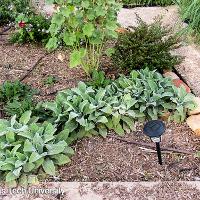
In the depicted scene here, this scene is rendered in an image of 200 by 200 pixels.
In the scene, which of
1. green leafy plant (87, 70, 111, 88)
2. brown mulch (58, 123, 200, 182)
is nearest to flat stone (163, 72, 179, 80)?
green leafy plant (87, 70, 111, 88)

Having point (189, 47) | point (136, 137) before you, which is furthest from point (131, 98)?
point (189, 47)

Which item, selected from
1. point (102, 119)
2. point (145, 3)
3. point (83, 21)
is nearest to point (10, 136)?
point (102, 119)

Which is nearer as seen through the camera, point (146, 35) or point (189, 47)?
point (146, 35)

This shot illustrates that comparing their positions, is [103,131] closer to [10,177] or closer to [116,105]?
[116,105]

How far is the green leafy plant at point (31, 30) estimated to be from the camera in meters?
4.52

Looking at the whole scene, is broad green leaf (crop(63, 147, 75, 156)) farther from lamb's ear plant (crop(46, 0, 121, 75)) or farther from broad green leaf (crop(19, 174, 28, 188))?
lamb's ear plant (crop(46, 0, 121, 75))

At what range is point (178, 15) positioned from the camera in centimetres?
505

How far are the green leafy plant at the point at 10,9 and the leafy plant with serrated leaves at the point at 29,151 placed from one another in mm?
2193

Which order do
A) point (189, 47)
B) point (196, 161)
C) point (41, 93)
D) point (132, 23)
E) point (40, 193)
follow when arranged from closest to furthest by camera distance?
point (40, 193) < point (196, 161) < point (41, 93) < point (189, 47) < point (132, 23)

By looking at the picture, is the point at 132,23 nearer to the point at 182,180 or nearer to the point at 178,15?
the point at 178,15

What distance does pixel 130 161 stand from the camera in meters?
3.12

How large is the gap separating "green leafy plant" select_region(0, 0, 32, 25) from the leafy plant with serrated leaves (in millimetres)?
2193

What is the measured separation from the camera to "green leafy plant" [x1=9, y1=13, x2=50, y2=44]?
178 inches

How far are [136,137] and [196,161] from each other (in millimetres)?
482
